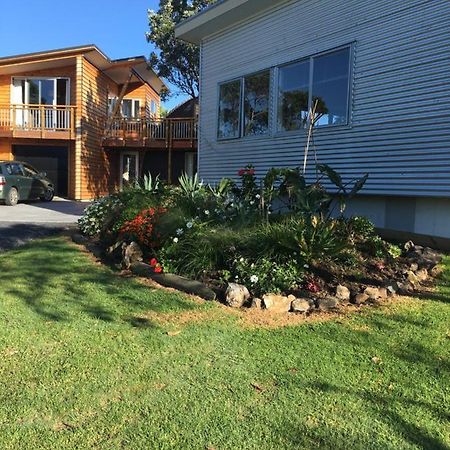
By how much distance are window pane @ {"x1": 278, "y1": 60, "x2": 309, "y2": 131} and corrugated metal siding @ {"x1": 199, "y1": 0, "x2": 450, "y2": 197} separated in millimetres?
234

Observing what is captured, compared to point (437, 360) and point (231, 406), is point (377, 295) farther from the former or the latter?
point (231, 406)

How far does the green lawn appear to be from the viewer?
2.88 metres

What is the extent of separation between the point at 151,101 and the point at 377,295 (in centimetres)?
2593

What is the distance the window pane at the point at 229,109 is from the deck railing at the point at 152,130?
835 centimetres

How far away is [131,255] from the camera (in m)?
6.88

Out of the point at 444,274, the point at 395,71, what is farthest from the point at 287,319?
the point at 395,71

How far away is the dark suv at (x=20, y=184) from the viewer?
16.7m

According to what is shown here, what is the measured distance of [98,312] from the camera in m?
5.02

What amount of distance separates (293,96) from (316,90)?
32.3 inches

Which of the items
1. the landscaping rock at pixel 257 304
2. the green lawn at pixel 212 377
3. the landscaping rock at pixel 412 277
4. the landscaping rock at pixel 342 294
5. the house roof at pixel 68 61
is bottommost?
the green lawn at pixel 212 377

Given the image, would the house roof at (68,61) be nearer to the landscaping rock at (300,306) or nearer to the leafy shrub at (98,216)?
the leafy shrub at (98,216)

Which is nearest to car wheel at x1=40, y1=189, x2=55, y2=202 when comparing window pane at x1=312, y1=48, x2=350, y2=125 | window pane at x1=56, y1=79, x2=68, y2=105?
window pane at x1=56, y1=79, x2=68, y2=105

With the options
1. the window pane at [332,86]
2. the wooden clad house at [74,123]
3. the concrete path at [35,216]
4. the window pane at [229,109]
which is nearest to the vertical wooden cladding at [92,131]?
the wooden clad house at [74,123]

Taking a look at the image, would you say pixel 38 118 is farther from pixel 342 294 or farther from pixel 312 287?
pixel 342 294
